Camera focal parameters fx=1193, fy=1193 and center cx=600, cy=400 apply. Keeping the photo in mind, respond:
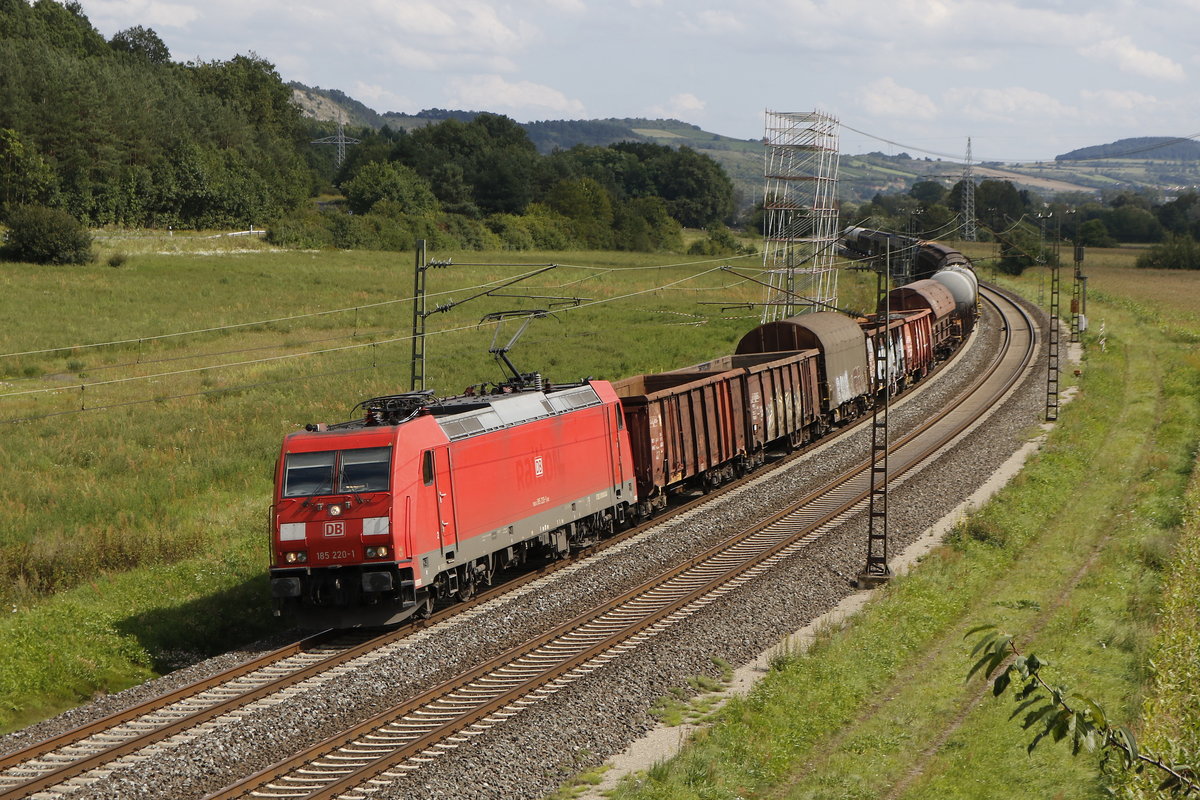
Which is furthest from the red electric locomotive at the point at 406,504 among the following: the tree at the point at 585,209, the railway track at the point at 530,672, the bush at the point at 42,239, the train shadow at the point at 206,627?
the tree at the point at 585,209

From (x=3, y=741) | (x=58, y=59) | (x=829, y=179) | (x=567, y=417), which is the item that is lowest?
(x=3, y=741)

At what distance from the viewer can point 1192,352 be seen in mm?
59906

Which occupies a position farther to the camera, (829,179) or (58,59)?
(58,59)

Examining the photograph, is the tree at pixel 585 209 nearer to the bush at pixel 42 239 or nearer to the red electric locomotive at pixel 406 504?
the bush at pixel 42 239

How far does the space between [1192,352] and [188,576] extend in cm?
5318

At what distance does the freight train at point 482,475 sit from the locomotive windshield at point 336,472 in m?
0.02

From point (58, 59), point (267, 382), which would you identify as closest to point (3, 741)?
point (267, 382)

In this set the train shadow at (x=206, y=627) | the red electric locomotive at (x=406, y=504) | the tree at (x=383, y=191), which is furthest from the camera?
the tree at (x=383, y=191)

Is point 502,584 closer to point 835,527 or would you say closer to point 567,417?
point 567,417

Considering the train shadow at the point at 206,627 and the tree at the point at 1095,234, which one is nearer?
the train shadow at the point at 206,627

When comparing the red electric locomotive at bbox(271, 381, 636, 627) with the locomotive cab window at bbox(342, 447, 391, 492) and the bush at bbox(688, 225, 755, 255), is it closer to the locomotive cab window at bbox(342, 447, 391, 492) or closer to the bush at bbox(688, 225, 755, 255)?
the locomotive cab window at bbox(342, 447, 391, 492)

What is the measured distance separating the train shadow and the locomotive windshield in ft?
8.90

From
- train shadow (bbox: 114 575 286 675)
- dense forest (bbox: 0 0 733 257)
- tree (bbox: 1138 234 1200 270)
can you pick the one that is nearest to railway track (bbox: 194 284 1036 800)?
train shadow (bbox: 114 575 286 675)

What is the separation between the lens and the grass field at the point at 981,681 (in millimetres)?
14102
